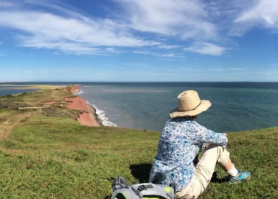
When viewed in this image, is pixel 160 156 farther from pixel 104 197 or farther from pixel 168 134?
pixel 104 197

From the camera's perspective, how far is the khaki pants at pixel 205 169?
4.88m

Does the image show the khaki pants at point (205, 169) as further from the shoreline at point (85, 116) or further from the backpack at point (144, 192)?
the shoreline at point (85, 116)

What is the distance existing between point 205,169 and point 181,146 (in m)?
0.85

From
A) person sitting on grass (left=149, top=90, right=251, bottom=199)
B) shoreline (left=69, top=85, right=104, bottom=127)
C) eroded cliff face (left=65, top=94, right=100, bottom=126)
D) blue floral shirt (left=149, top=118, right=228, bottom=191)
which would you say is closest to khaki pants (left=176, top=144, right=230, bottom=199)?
person sitting on grass (left=149, top=90, right=251, bottom=199)

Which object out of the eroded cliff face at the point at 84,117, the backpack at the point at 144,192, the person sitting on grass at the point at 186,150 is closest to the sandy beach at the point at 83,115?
the eroded cliff face at the point at 84,117

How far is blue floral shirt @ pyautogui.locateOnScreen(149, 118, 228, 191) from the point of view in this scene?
15.6 feet

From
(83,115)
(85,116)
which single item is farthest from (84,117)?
(85,116)

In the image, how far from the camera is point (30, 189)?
5.49 metres

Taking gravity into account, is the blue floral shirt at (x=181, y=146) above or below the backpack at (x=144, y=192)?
above

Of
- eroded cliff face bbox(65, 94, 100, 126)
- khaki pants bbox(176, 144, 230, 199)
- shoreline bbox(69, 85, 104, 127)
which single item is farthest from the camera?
shoreline bbox(69, 85, 104, 127)

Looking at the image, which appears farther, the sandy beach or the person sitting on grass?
the sandy beach

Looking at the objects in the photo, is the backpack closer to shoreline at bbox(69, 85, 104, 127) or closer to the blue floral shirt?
the blue floral shirt

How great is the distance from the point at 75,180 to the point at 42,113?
27.4m

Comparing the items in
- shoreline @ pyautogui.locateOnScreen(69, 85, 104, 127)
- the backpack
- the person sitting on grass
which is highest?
the person sitting on grass
